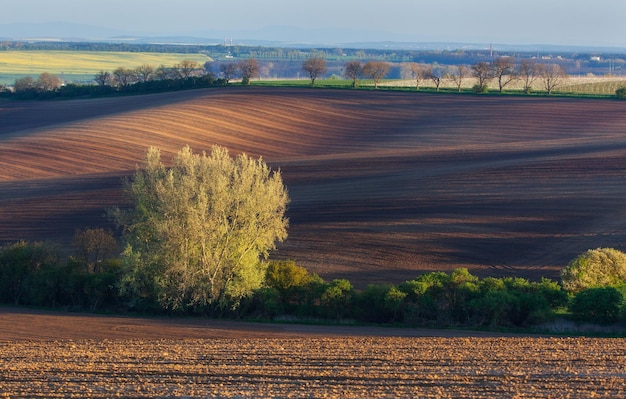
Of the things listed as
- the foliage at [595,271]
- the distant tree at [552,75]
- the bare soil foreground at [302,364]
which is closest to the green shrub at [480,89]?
the distant tree at [552,75]

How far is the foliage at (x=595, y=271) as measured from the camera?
29500 millimetres

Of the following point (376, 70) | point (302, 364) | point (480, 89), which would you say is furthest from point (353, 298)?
point (376, 70)

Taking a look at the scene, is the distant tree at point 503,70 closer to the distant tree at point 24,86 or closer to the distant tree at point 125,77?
the distant tree at point 125,77

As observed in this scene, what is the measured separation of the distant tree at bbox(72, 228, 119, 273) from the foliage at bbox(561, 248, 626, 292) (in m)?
17.3

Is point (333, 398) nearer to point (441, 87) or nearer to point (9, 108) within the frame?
point (9, 108)

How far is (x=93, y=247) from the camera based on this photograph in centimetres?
3294

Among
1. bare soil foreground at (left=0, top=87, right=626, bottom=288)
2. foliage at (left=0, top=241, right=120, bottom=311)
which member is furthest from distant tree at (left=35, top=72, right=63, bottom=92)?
foliage at (left=0, top=241, right=120, bottom=311)

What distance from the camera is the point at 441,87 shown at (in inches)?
4031

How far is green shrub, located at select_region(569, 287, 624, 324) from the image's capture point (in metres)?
26.0

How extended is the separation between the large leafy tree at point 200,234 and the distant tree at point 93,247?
6.13 ft

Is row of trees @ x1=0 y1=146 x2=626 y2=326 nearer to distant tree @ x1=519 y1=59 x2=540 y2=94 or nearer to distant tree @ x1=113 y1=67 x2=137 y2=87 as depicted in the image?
distant tree @ x1=113 y1=67 x2=137 y2=87

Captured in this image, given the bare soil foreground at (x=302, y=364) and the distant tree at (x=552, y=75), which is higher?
the distant tree at (x=552, y=75)

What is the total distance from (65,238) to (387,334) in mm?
19968

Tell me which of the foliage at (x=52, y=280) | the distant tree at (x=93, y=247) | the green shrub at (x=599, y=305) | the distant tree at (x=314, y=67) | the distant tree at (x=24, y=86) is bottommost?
the foliage at (x=52, y=280)
